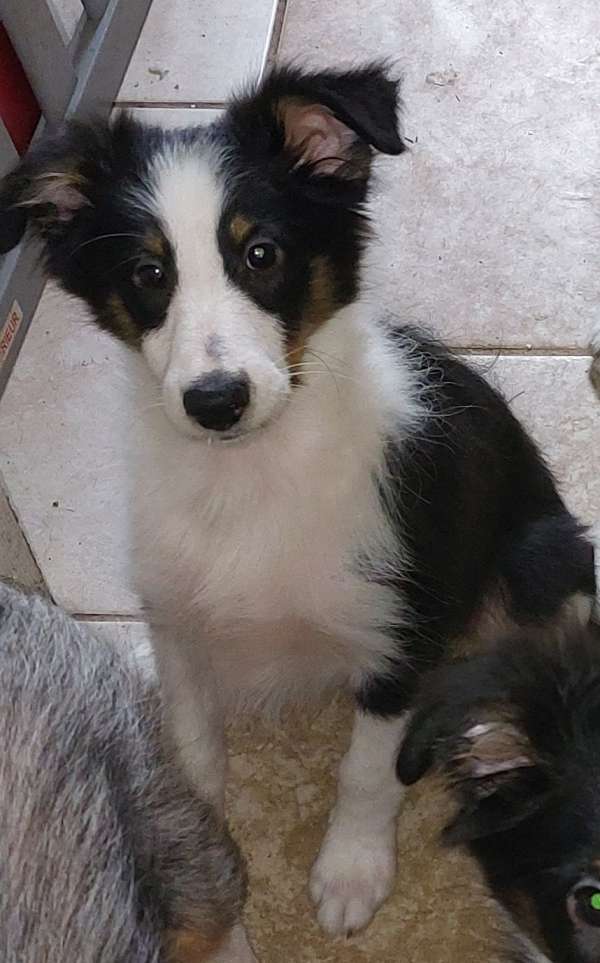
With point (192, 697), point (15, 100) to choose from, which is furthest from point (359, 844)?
point (15, 100)

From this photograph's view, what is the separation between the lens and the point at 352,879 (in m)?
2.15

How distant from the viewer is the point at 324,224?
1818 mm

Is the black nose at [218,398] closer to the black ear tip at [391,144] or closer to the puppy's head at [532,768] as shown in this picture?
the black ear tip at [391,144]

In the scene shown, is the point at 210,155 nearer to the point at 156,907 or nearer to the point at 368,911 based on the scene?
the point at 156,907

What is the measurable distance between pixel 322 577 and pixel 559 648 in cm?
42

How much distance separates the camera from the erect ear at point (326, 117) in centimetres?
166

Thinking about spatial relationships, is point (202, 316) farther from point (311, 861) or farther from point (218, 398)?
point (311, 861)

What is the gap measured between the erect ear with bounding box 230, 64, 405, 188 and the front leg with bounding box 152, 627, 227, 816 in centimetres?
83

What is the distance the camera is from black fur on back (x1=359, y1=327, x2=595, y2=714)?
202 cm

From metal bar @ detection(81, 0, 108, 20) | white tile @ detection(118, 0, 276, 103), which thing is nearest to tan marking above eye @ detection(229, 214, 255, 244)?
white tile @ detection(118, 0, 276, 103)

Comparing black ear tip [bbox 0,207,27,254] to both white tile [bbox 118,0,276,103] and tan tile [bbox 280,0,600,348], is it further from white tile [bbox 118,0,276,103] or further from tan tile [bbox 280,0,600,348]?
white tile [bbox 118,0,276,103]

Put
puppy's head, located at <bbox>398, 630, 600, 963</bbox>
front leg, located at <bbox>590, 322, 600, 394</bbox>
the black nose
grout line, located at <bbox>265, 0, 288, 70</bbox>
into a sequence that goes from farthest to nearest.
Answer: grout line, located at <bbox>265, 0, 288, 70</bbox> → front leg, located at <bbox>590, 322, 600, 394</bbox> → the black nose → puppy's head, located at <bbox>398, 630, 600, 963</bbox>

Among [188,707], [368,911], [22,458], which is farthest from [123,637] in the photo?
[368,911]

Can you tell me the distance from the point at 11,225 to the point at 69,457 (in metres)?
0.96
